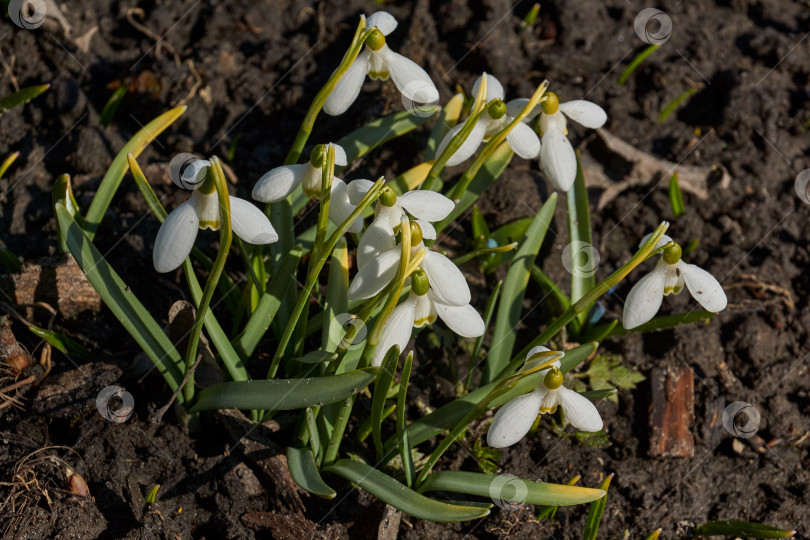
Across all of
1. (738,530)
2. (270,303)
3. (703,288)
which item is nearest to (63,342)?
(270,303)

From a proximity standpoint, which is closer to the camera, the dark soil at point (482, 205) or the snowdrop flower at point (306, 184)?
the snowdrop flower at point (306, 184)

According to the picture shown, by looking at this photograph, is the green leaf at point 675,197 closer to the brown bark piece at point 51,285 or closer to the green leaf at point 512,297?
the green leaf at point 512,297

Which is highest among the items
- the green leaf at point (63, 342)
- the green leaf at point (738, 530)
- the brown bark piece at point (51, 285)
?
the brown bark piece at point (51, 285)

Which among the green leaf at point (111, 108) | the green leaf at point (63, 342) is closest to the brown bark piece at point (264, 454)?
the green leaf at point (63, 342)

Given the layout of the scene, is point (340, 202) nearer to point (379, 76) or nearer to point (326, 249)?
point (326, 249)

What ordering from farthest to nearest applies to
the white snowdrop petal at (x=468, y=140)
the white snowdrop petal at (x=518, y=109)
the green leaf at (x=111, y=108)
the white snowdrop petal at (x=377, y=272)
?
Result: the green leaf at (x=111, y=108)
the white snowdrop petal at (x=518, y=109)
the white snowdrop petal at (x=468, y=140)
the white snowdrop petal at (x=377, y=272)
